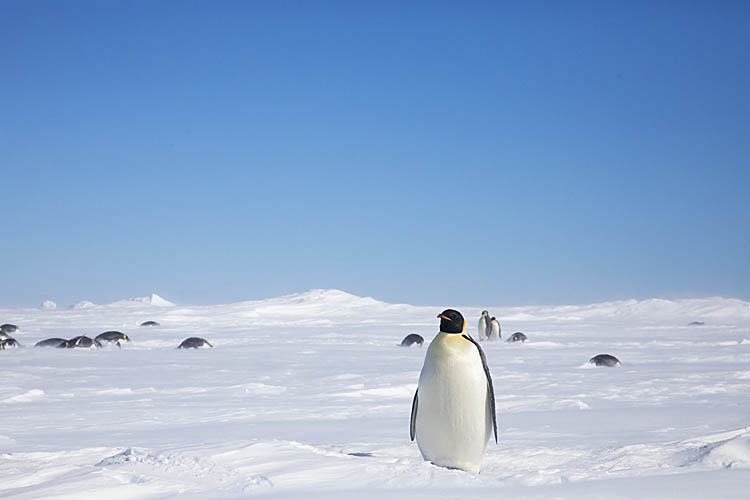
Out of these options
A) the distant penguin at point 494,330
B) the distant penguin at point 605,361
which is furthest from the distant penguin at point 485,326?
the distant penguin at point 605,361

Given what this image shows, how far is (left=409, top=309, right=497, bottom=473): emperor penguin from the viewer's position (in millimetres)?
4070

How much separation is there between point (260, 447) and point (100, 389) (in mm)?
5513

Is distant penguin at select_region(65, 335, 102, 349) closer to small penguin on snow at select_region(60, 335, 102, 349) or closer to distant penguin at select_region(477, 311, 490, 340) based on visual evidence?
small penguin on snow at select_region(60, 335, 102, 349)

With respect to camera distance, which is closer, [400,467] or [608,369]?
[400,467]

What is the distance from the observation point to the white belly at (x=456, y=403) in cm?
407

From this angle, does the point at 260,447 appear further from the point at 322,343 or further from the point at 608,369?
the point at 322,343

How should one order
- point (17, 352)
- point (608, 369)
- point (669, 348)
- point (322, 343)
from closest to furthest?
point (608, 369)
point (17, 352)
point (669, 348)
point (322, 343)

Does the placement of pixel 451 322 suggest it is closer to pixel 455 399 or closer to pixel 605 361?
pixel 455 399

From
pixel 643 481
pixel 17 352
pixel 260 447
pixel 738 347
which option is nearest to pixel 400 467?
pixel 260 447

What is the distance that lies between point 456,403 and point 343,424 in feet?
7.26

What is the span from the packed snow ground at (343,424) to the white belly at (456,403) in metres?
0.18

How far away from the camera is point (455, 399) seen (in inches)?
161

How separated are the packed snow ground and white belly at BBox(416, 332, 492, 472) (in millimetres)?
182

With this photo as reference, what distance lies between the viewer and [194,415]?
6602mm
